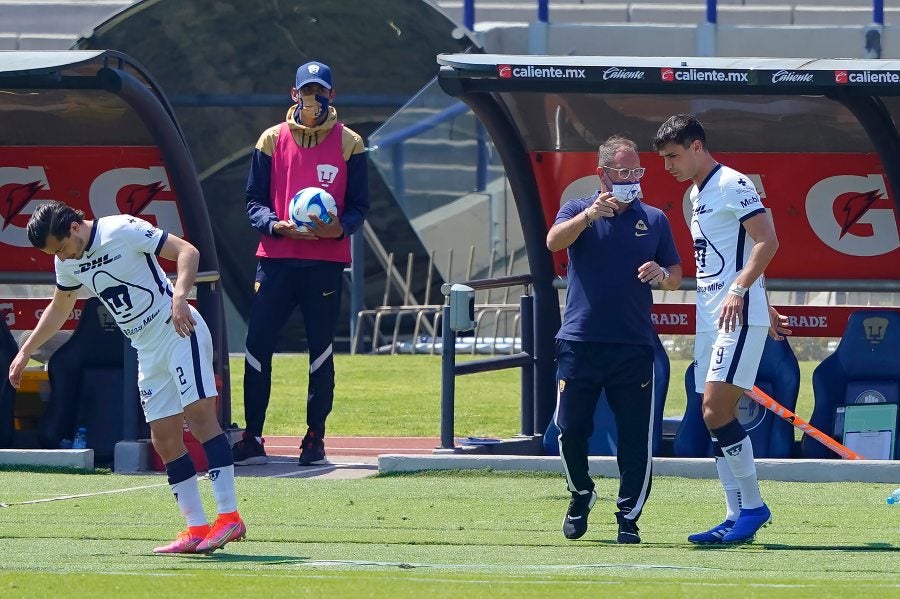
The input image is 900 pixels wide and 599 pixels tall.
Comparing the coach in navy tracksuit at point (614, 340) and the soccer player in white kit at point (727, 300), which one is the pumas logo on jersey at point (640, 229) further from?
the soccer player in white kit at point (727, 300)

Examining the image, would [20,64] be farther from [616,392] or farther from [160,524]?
[616,392]

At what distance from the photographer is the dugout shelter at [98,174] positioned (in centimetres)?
1143

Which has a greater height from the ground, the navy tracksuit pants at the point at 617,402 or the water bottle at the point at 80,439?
the navy tracksuit pants at the point at 617,402

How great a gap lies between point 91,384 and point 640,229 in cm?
485

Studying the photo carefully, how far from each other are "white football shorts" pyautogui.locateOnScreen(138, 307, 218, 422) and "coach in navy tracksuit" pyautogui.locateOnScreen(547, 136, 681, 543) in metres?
1.67

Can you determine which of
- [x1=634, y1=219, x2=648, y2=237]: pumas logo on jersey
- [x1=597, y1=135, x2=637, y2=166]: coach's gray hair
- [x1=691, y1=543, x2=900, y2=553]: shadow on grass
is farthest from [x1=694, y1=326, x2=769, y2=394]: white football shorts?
[x1=597, y1=135, x2=637, y2=166]: coach's gray hair

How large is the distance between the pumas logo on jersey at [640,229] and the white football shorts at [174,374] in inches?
80.8

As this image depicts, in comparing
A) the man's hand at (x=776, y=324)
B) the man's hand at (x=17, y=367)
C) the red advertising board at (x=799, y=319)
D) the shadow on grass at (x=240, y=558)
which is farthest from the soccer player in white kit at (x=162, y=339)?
the red advertising board at (x=799, y=319)

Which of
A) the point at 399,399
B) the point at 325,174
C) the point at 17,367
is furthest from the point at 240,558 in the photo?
the point at 399,399

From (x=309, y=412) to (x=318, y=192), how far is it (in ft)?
4.61

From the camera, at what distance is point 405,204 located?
2258 cm

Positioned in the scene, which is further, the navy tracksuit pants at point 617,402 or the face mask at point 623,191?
the navy tracksuit pants at point 617,402

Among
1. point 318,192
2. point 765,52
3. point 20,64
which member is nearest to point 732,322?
point 318,192

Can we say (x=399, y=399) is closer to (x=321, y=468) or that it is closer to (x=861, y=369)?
(x=321, y=468)
